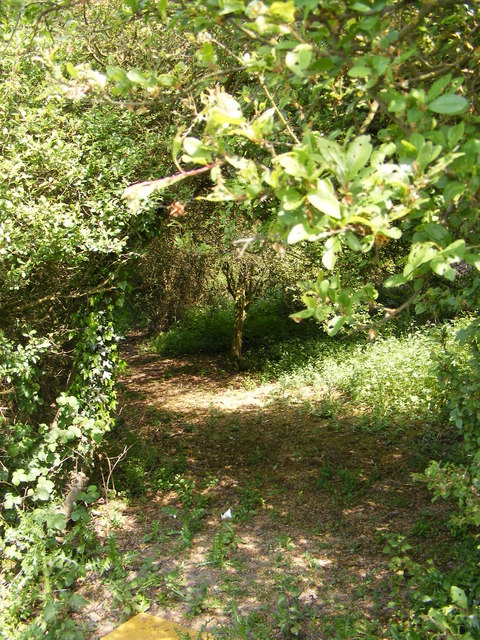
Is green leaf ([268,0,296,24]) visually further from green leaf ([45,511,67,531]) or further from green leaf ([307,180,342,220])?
green leaf ([45,511,67,531])

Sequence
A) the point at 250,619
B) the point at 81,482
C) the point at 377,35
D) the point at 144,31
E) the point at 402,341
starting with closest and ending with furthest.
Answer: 1. the point at 377,35
2. the point at 250,619
3. the point at 81,482
4. the point at 144,31
5. the point at 402,341

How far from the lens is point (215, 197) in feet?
5.36

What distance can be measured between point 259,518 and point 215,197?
3.98 m

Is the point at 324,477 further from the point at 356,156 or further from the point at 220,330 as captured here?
the point at 220,330

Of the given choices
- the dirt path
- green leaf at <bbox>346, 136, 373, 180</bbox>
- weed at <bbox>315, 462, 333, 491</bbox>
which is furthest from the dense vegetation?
weed at <bbox>315, 462, 333, 491</bbox>

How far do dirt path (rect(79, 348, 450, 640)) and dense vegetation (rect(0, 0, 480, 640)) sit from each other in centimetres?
20

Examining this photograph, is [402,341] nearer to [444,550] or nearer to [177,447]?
[177,447]

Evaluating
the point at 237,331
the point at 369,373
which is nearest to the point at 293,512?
the point at 369,373

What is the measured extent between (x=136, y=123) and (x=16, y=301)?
6.02ft

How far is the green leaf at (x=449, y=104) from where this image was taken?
149 cm

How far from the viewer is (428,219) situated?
5.37 feet

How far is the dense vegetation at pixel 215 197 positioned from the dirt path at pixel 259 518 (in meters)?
0.20

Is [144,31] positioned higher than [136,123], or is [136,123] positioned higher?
[144,31]

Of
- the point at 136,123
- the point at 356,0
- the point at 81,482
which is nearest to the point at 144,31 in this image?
the point at 136,123
